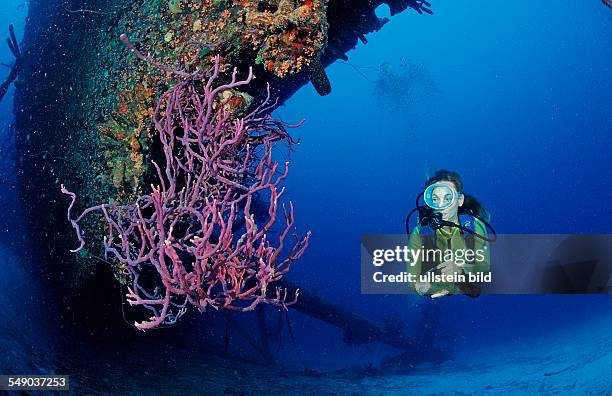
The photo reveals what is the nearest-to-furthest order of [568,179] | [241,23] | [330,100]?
[241,23], [568,179], [330,100]

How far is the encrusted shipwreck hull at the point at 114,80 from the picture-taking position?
3.34 meters

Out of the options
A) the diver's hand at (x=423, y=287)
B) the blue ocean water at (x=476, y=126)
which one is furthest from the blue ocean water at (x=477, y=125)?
the diver's hand at (x=423, y=287)

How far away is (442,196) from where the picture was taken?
3.33 meters

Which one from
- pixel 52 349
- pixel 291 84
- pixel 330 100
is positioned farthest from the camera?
pixel 330 100

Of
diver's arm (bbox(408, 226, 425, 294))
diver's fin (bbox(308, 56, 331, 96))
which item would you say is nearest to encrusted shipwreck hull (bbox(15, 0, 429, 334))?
diver's fin (bbox(308, 56, 331, 96))

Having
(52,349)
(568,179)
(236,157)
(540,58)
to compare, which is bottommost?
(52,349)

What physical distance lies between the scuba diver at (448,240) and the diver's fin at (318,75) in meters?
1.62

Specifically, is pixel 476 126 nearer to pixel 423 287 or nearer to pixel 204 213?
pixel 423 287

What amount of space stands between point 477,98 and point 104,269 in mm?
176718

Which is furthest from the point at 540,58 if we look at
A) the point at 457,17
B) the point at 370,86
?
the point at 370,86

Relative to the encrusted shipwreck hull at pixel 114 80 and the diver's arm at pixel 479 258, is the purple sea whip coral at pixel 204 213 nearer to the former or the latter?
the encrusted shipwreck hull at pixel 114 80

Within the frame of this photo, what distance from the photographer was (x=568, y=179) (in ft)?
432

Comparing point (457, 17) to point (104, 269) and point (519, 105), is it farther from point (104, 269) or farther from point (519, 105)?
point (104, 269)

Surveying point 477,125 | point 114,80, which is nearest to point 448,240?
point 114,80
